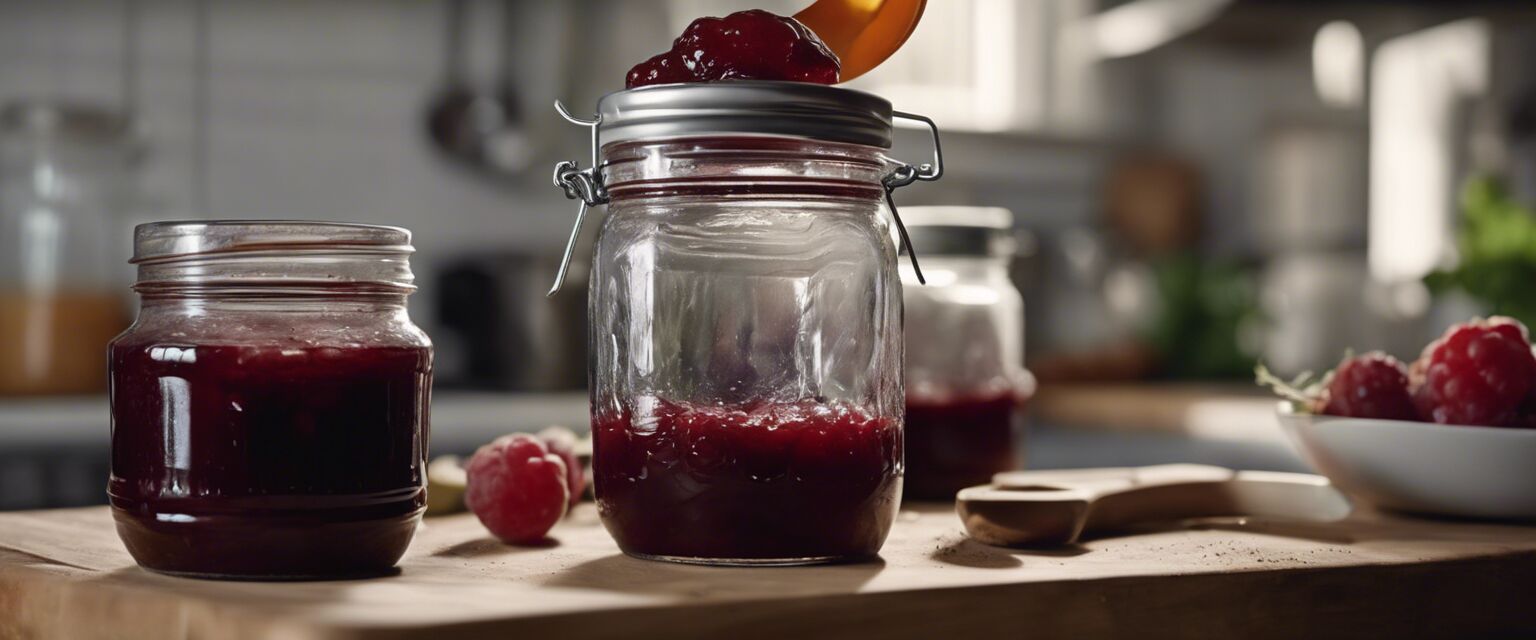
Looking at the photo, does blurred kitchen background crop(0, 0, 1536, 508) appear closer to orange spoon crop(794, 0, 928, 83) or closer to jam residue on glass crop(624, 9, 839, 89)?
orange spoon crop(794, 0, 928, 83)

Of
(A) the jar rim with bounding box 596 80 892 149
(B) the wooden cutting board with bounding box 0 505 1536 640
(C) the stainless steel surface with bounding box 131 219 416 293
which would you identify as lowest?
(B) the wooden cutting board with bounding box 0 505 1536 640

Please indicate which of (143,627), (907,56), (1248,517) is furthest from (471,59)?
(143,627)

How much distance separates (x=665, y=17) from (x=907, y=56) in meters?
0.74

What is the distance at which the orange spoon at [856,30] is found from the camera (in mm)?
972

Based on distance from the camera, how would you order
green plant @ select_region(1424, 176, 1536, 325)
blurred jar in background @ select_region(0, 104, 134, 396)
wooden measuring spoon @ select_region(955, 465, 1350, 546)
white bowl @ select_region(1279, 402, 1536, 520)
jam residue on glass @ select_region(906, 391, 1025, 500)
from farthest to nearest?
blurred jar in background @ select_region(0, 104, 134, 396)
green plant @ select_region(1424, 176, 1536, 325)
jam residue on glass @ select_region(906, 391, 1025, 500)
white bowl @ select_region(1279, 402, 1536, 520)
wooden measuring spoon @ select_region(955, 465, 1350, 546)

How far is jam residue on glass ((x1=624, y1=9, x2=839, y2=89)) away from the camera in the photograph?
84 centimetres

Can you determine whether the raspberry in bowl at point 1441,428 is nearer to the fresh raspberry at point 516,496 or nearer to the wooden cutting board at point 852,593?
the wooden cutting board at point 852,593

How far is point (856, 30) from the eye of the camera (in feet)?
3.22

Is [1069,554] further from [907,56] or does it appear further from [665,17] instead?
[907,56]

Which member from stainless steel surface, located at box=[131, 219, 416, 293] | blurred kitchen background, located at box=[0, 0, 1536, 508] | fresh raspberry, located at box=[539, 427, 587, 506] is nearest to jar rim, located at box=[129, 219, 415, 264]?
stainless steel surface, located at box=[131, 219, 416, 293]

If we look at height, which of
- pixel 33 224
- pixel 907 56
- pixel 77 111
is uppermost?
pixel 907 56

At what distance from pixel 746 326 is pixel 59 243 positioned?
2.38 meters

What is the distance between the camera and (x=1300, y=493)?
43.2 inches

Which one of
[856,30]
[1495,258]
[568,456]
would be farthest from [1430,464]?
[1495,258]
